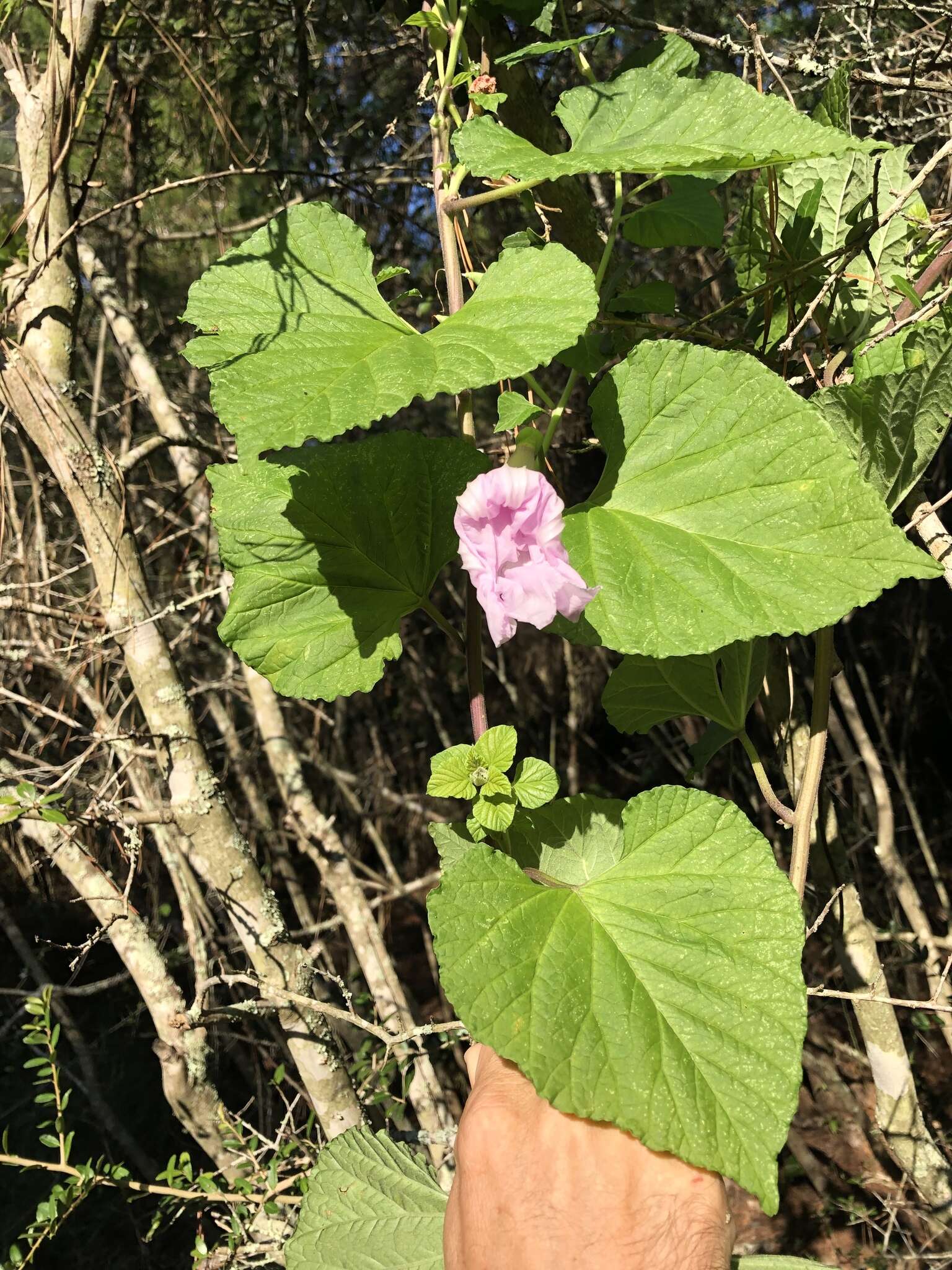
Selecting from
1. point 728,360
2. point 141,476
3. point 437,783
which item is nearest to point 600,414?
point 728,360

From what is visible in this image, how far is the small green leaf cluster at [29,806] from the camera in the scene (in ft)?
4.27

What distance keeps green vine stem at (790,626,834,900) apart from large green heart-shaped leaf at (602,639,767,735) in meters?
0.06

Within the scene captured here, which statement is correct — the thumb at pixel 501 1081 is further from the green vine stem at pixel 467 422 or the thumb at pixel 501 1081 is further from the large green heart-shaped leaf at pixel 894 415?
the large green heart-shaped leaf at pixel 894 415

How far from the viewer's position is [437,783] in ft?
2.50

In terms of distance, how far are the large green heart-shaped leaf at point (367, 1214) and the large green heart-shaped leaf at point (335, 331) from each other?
0.81 metres

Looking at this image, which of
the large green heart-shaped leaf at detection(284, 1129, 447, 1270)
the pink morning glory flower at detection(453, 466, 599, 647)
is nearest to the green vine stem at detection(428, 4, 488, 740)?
the pink morning glory flower at detection(453, 466, 599, 647)

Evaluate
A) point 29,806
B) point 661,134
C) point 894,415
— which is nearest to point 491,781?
point 894,415

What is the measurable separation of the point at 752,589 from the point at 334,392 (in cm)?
32

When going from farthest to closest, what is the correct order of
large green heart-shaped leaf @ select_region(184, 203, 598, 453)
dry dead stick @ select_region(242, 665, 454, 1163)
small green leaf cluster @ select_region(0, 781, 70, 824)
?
dry dead stick @ select_region(242, 665, 454, 1163) < small green leaf cluster @ select_region(0, 781, 70, 824) < large green heart-shaped leaf @ select_region(184, 203, 598, 453)

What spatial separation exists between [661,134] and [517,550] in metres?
0.39

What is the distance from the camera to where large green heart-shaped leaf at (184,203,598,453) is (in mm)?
598

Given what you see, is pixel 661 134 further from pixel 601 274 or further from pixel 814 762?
pixel 814 762

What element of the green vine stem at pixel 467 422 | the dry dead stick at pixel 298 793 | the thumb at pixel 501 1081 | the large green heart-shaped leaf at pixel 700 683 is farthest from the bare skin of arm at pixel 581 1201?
the dry dead stick at pixel 298 793

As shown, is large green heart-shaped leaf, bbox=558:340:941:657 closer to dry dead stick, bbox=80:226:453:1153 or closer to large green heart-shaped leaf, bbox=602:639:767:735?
large green heart-shaped leaf, bbox=602:639:767:735
